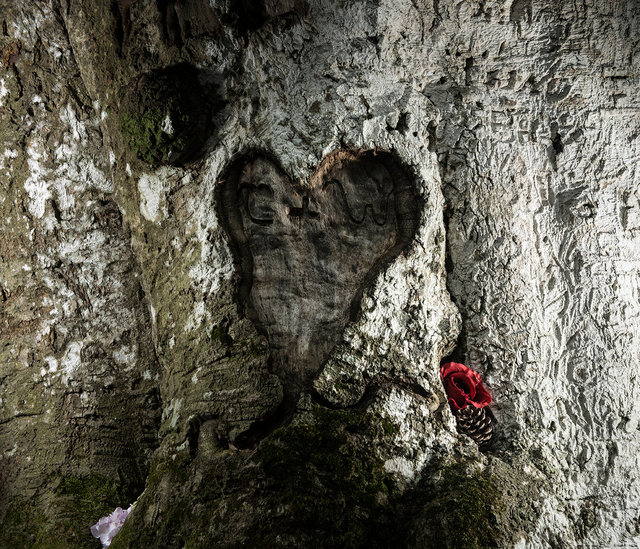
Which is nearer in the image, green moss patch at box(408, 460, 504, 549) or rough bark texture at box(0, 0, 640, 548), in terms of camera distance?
green moss patch at box(408, 460, 504, 549)

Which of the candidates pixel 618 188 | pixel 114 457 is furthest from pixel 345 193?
pixel 114 457

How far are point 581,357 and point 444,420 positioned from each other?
51 cm

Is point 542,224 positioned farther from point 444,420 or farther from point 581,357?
point 444,420

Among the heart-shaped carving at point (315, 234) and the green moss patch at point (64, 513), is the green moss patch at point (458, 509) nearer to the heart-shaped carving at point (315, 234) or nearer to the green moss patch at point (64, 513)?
the heart-shaped carving at point (315, 234)

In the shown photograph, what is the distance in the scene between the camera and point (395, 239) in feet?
6.75

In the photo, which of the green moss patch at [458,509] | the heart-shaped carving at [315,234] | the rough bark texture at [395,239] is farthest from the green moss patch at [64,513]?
the green moss patch at [458,509]

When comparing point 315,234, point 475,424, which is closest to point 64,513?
point 315,234

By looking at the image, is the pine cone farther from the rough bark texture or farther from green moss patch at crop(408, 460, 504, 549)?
green moss patch at crop(408, 460, 504, 549)

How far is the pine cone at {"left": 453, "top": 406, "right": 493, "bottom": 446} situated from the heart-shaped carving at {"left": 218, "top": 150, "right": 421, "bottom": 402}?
0.50 meters

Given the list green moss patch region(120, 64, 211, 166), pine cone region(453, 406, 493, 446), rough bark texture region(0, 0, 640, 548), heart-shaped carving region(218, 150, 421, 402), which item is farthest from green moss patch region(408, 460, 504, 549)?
green moss patch region(120, 64, 211, 166)

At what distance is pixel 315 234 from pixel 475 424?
2.57 feet

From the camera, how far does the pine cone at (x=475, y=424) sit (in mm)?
2023

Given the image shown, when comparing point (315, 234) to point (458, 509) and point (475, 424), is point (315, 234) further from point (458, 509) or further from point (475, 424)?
point (458, 509)

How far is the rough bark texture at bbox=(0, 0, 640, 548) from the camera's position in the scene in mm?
1902
